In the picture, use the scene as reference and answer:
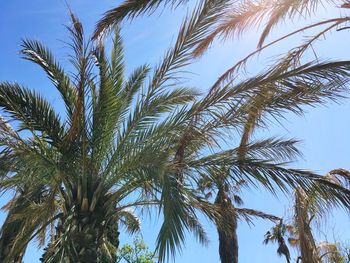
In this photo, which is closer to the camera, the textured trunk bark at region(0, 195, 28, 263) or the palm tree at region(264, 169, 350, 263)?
the palm tree at region(264, 169, 350, 263)

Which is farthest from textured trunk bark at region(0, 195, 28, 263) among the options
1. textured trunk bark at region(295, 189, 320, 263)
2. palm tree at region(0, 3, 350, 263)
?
textured trunk bark at region(295, 189, 320, 263)

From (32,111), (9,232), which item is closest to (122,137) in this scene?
(32,111)

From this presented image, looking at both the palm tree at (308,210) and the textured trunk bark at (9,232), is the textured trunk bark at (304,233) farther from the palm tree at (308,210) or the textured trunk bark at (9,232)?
the textured trunk bark at (9,232)

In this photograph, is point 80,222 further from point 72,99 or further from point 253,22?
point 253,22

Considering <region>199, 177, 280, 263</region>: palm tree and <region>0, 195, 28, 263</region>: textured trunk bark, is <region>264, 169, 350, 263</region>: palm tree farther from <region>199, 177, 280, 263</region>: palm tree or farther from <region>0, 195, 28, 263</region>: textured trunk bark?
<region>0, 195, 28, 263</region>: textured trunk bark

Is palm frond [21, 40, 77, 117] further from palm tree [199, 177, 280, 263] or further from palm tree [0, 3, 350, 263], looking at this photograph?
palm tree [199, 177, 280, 263]

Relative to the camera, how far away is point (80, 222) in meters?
8.42

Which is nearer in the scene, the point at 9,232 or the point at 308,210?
the point at 308,210

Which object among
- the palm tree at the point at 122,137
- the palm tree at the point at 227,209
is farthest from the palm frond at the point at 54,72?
the palm tree at the point at 227,209

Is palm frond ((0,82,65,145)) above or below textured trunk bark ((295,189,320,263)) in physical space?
above

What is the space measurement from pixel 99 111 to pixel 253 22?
3437 millimetres

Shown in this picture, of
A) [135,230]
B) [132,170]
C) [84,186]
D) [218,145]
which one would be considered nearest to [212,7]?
[218,145]

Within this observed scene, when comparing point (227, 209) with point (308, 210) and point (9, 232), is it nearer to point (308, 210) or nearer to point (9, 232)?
point (308, 210)

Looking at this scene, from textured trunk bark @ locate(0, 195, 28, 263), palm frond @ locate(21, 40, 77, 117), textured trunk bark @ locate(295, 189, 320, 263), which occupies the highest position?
palm frond @ locate(21, 40, 77, 117)
